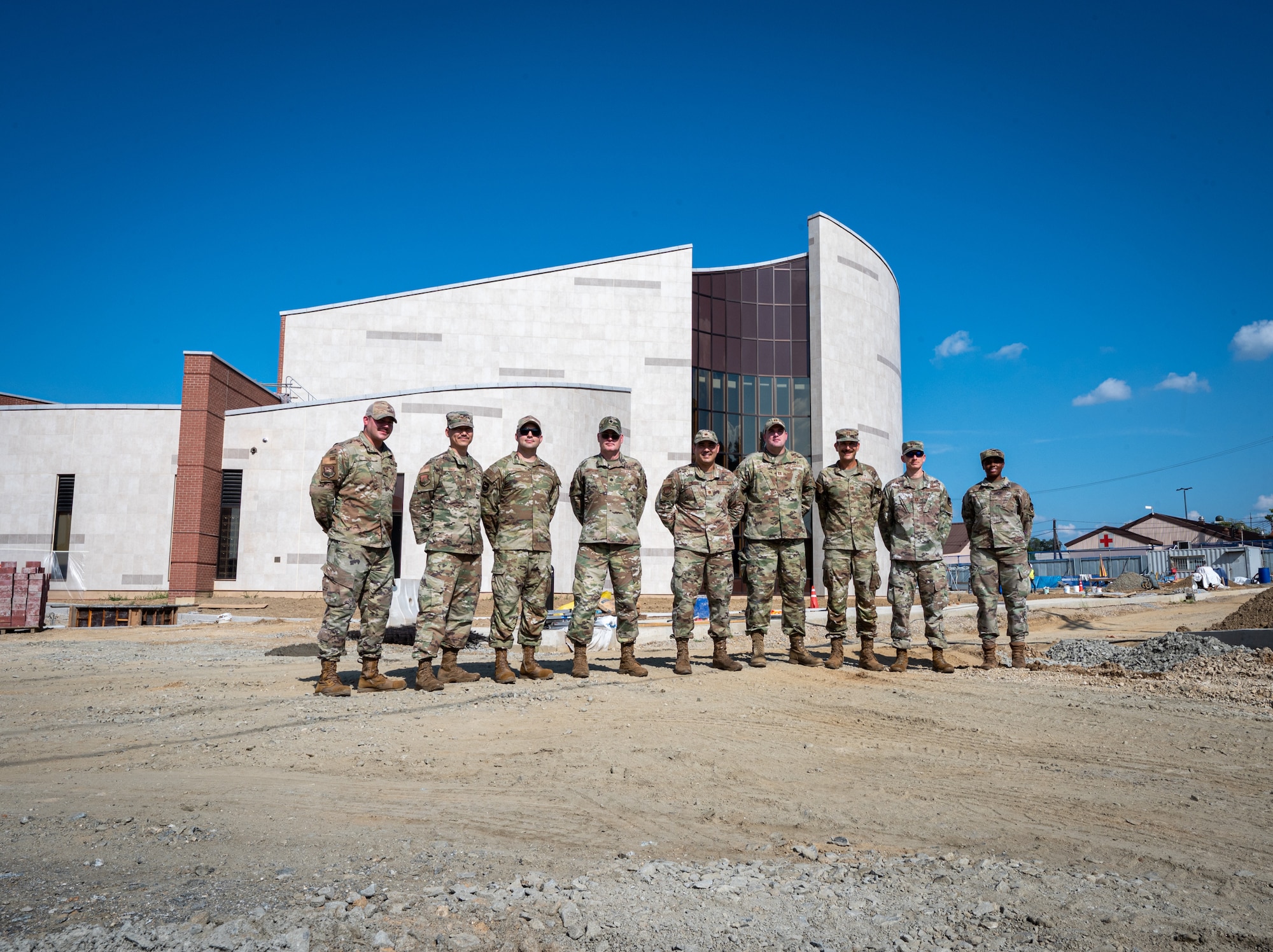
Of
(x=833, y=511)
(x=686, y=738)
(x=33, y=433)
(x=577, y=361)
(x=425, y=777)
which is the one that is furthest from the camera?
(x=577, y=361)

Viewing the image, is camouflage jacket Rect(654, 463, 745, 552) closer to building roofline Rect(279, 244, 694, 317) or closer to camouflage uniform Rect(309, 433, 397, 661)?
camouflage uniform Rect(309, 433, 397, 661)

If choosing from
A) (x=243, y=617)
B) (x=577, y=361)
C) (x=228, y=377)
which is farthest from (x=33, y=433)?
(x=577, y=361)

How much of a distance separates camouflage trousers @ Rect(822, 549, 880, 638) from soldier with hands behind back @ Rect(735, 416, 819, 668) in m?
0.29

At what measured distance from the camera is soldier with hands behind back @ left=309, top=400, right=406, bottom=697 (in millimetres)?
6414

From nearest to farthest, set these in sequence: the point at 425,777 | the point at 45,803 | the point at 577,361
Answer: the point at 45,803 < the point at 425,777 < the point at 577,361

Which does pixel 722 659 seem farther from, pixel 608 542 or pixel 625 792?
pixel 625 792

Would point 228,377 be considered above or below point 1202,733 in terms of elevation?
above

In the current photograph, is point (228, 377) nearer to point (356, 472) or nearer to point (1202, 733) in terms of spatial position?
point (356, 472)

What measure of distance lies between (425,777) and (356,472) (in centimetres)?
320

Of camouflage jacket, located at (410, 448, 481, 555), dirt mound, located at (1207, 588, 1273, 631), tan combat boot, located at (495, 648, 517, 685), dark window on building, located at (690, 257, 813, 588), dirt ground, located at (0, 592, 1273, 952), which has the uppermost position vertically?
dark window on building, located at (690, 257, 813, 588)

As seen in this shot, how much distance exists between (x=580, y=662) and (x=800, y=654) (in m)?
2.36

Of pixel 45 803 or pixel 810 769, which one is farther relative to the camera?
pixel 810 769

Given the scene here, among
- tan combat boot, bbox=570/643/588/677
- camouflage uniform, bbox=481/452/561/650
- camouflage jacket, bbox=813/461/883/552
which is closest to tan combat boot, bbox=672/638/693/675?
tan combat boot, bbox=570/643/588/677

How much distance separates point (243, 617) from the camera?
792 inches
